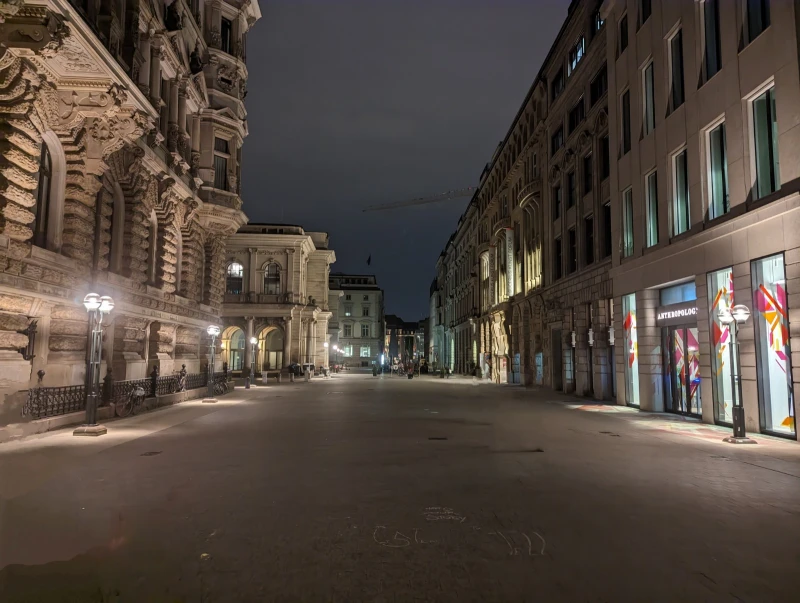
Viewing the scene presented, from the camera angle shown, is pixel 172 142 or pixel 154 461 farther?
pixel 172 142

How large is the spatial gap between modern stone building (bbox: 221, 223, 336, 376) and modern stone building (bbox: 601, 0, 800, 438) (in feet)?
136

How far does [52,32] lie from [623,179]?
20.5 m

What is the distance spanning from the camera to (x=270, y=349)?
205 feet

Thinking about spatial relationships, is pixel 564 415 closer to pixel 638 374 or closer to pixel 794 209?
pixel 638 374

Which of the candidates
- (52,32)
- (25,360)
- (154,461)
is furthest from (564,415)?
(52,32)

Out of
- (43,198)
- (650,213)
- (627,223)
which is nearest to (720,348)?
(650,213)

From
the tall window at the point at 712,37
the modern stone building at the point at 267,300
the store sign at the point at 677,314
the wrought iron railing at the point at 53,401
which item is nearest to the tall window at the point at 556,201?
the store sign at the point at 677,314

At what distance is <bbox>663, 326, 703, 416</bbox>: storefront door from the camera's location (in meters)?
18.3

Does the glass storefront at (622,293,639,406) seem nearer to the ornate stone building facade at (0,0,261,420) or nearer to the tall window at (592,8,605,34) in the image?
the tall window at (592,8,605,34)

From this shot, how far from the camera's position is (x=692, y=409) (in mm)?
18734

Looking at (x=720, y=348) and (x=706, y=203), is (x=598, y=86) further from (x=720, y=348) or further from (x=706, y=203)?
(x=720, y=348)

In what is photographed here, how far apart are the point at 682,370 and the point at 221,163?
30.1m

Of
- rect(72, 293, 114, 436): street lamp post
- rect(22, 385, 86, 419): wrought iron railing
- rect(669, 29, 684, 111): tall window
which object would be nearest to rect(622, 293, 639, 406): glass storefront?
rect(669, 29, 684, 111): tall window

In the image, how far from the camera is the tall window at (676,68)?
18.6m
